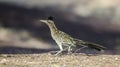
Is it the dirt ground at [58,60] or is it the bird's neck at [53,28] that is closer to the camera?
the dirt ground at [58,60]

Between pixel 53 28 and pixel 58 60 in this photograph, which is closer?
pixel 58 60

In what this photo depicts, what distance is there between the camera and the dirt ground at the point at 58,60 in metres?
29.4

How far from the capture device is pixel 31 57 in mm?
31094

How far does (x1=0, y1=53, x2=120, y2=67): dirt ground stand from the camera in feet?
96.5

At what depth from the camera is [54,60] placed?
30125mm

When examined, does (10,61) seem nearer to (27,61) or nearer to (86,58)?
(27,61)

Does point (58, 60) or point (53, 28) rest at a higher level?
point (53, 28)

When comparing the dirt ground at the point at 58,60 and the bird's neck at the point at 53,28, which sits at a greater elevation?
the bird's neck at the point at 53,28

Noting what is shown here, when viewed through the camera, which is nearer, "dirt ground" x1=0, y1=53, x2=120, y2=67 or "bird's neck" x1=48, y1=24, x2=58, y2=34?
"dirt ground" x1=0, y1=53, x2=120, y2=67

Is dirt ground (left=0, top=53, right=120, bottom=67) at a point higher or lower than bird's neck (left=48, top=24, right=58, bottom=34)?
lower

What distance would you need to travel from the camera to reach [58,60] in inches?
1185

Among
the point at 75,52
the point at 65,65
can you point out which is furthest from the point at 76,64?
the point at 75,52

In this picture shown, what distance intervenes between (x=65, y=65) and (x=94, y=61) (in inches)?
51.0

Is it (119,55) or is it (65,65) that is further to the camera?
(119,55)
